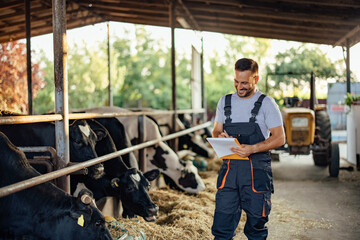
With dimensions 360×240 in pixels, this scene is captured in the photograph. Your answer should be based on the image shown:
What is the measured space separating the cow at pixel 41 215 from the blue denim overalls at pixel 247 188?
92 centimetres

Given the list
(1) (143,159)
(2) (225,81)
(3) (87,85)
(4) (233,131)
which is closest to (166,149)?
(1) (143,159)

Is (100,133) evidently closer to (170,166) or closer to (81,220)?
(170,166)

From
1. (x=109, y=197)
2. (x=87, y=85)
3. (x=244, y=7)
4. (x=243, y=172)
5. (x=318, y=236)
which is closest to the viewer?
(x=243, y=172)

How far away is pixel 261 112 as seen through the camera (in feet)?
9.79

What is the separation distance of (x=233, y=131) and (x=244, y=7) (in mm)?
5838

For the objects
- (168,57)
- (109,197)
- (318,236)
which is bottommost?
(318,236)

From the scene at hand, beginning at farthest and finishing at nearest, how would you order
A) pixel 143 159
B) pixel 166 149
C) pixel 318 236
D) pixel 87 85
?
1. pixel 87 85
2. pixel 166 149
3. pixel 143 159
4. pixel 318 236

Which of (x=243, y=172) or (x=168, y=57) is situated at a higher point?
(x=168, y=57)

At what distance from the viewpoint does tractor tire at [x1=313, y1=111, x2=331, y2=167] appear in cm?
812

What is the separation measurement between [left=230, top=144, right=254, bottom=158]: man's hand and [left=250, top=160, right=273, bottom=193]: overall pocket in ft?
0.35

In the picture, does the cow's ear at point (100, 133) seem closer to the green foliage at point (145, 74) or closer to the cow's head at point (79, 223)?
the cow's head at point (79, 223)

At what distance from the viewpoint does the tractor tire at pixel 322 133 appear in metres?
8.12

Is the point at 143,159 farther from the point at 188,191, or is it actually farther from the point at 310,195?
the point at 310,195

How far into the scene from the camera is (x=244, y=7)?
8273 mm
